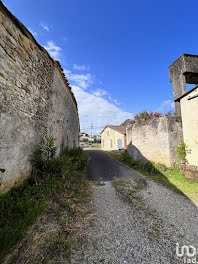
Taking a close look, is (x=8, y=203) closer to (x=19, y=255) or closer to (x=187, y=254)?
(x=19, y=255)

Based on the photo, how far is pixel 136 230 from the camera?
207cm

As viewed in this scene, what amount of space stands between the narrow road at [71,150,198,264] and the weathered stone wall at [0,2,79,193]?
231cm

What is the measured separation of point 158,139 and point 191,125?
1885 mm

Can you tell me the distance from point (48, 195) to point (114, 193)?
2.07 metres

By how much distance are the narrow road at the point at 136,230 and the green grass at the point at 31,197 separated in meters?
0.93

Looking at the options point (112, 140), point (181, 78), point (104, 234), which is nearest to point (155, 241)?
point (104, 234)

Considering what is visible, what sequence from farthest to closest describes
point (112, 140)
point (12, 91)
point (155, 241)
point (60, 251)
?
point (112, 140) < point (12, 91) < point (155, 241) < point (60, 251)

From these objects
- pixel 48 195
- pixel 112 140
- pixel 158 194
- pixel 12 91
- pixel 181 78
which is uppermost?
pixel 181 78

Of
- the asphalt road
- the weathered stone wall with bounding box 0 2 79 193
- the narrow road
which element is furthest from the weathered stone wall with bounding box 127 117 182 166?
the weathered stone wall with bounding box 0 2 79 193

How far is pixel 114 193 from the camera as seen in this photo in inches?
142

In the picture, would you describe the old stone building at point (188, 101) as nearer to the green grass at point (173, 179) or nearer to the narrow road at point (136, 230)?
the green grass at point (173, 179)

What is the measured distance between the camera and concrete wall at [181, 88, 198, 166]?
16.7 feet

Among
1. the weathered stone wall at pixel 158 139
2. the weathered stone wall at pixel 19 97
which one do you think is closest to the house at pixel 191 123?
the weathered stone wall at pixel 158 139

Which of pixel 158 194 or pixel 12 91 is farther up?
pixel 12 91
